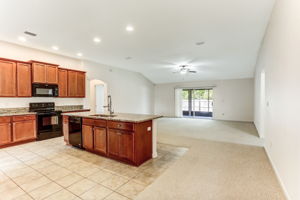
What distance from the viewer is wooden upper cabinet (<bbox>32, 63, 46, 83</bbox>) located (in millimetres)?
4707

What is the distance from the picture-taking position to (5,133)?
404 cm

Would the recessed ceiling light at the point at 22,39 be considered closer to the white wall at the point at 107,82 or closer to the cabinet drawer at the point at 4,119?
the white wall at the point at 107,82

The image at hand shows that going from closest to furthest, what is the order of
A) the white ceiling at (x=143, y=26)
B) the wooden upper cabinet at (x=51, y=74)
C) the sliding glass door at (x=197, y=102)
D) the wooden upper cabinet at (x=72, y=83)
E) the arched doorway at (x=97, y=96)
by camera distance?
the white ceiling at (x=143, y=26), the wooden upper cabinet at (x=51, y=74), the wooden upper cabinet at (x=72, y=83), the arched doorway at (x=97, y=96), the sliding glass door at (x=197, y=102)

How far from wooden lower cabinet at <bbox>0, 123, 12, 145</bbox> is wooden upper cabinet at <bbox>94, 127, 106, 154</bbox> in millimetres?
2588

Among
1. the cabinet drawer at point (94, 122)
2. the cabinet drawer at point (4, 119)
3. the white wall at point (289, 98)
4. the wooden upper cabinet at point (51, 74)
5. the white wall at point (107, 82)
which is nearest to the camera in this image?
the white wall at point (289, 98)

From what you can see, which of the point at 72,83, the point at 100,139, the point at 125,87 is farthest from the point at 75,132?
the point at 125,87

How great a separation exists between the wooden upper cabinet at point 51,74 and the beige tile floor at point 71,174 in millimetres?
2268

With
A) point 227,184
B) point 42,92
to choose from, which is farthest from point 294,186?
point 42,92

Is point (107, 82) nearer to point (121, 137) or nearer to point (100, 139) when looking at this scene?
point (100, 139)

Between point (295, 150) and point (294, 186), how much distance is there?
0.42 m

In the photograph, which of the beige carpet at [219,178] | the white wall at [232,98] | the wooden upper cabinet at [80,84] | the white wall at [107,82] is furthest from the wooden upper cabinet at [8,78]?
the white wall at [232,98]

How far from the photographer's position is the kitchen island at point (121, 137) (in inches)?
114

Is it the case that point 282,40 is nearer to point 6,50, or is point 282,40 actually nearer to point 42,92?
point 42,92

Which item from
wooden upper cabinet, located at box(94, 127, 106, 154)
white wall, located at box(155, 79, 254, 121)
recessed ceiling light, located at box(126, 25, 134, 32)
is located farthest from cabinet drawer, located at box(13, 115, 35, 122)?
white wall, located at box(155, 79, 254, 121)
